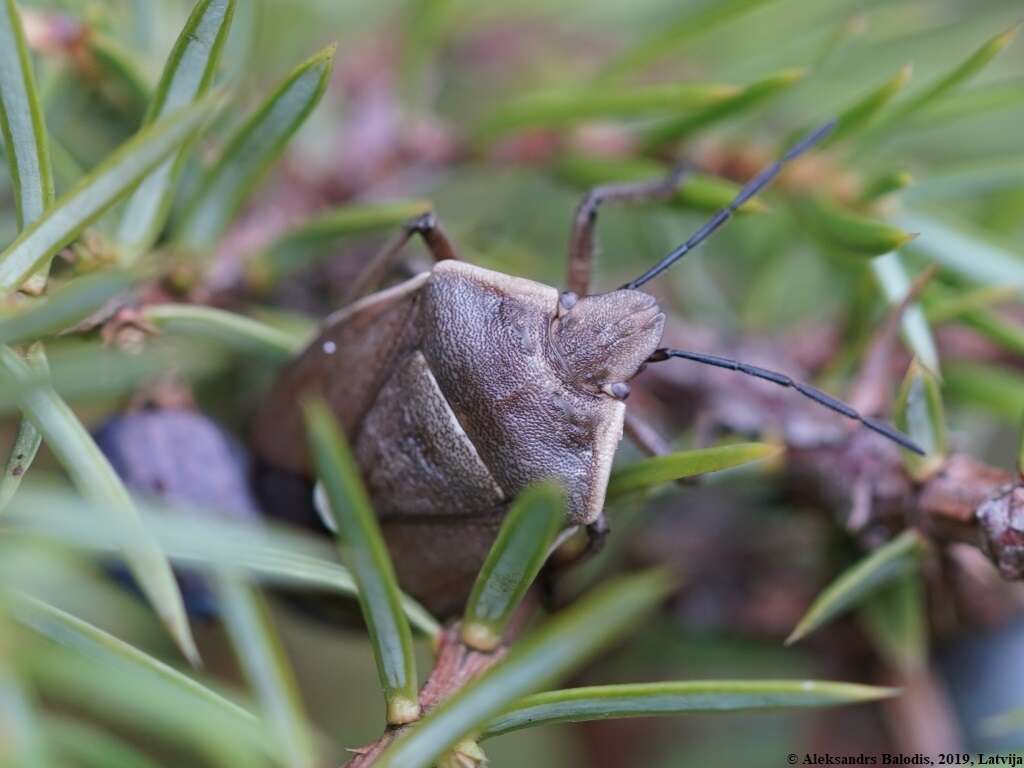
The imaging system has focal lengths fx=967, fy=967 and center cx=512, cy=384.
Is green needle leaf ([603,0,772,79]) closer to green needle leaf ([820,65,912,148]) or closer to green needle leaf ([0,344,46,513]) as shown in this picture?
green needle leaf ([820,65,912,148])

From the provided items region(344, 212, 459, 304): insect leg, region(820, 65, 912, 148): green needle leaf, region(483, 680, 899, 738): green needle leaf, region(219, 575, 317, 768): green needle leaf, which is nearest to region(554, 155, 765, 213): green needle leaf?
region(820, 65, 912, 148): green needle leaf

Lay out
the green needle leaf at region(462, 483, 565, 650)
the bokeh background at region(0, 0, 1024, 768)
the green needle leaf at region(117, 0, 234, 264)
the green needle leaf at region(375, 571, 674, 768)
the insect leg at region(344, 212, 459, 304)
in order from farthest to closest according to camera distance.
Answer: the insect leg at region(344, 212, 459, 304), the bokeh background at region(0, 0, 1024, 768), the green needle leaf at region(117, 0, 234, 264), the green needle leaf at region(462, 483, 565, 650), the green needle leaf at region(375, 571, 674, 768)

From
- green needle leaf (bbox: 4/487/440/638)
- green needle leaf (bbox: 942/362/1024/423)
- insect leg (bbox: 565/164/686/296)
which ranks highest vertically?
insect leg (bbox: 565/164/686/296)

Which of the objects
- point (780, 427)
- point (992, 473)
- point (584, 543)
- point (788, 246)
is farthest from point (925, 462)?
point (788, 246)

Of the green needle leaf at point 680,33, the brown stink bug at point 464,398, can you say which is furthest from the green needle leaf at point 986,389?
the green needle leaf at point 680,33

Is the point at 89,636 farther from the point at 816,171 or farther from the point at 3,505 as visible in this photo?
the point at 816,171

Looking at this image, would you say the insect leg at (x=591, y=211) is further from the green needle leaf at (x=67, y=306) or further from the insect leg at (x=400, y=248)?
the green needle leaf at (x=67, y=306)
